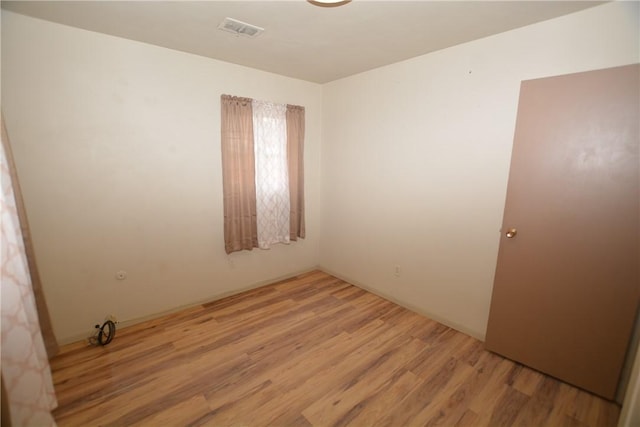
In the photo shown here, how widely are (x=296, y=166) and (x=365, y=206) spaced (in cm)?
96

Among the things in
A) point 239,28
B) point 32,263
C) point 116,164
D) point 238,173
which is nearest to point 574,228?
point 239,28

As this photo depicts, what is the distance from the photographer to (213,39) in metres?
2.27

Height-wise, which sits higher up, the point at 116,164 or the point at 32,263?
the point at 116,164

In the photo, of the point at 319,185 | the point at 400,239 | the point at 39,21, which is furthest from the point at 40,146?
the point at 400,239

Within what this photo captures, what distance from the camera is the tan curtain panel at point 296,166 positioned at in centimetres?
333

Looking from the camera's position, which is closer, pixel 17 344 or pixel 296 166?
pixel 17 344

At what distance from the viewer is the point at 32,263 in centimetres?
201

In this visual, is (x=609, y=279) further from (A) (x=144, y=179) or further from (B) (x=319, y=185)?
(A) (x=144, y=179)

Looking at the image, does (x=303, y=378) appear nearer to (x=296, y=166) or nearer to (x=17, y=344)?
(x=17, y=344)

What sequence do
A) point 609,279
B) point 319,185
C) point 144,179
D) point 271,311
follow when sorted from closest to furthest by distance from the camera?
point 609,279 < point 144,179 < point 271,311 < point 319,185

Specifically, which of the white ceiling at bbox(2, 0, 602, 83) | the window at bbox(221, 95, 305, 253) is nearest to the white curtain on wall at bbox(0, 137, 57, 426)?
the white ceiling at bbox(2, 0, 602, 83)

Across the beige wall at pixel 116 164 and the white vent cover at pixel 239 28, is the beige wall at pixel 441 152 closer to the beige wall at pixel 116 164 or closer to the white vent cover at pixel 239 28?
the beige wall at pixel 116 164

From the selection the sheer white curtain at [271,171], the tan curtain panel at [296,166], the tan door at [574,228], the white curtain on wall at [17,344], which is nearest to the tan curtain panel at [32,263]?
the white curtain on wall at [17,344]

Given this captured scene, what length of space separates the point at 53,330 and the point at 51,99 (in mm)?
1771
